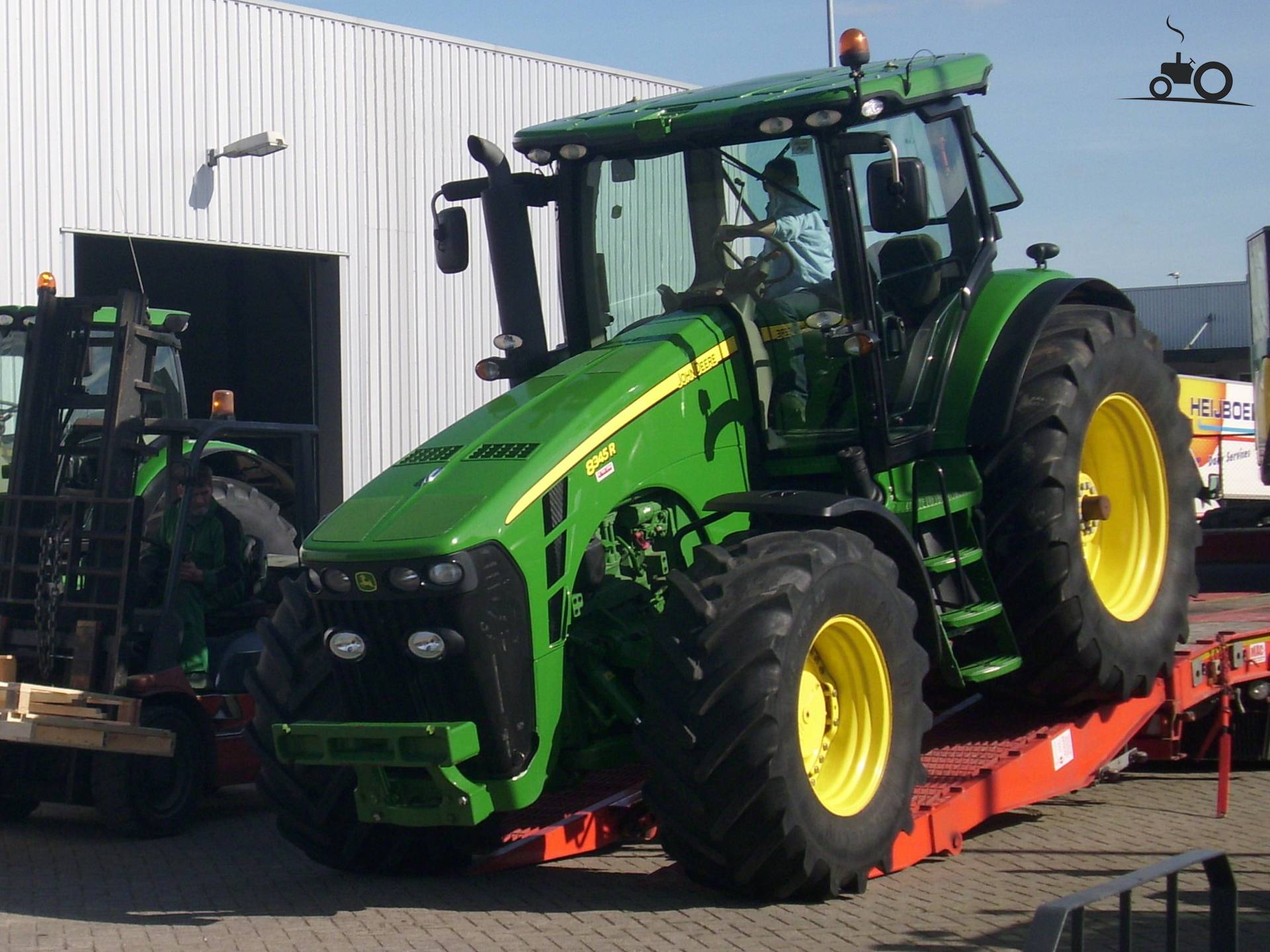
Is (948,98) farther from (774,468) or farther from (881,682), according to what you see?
(881,682)

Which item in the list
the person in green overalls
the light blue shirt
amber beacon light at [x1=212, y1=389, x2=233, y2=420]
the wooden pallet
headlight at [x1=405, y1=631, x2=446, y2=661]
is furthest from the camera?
amber beacon light at [x1=212, y1=389, x2=233, y2=420]

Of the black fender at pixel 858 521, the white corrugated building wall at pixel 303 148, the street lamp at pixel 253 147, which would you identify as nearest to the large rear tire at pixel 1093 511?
the black fender at pixel 858 521

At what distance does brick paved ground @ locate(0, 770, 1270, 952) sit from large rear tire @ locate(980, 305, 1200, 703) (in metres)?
0.81

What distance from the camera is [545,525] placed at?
231 inches

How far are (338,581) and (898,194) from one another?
99.3 inches

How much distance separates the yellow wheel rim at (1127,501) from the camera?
25.2 feet

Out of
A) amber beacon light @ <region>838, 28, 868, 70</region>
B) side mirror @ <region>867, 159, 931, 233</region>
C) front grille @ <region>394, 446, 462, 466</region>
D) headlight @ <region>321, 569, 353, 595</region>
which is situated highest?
amber beacon light @ <region>838, 28, 868, 70</region>

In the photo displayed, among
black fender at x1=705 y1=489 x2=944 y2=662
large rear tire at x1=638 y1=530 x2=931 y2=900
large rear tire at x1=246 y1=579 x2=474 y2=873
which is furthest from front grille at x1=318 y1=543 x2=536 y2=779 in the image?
black fender at x1=705 y1=489 x2=944 y2=662

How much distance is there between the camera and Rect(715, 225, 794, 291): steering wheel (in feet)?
22.5

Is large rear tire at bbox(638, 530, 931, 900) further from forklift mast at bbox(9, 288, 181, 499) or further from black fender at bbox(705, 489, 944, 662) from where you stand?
forklift mast at bbox(9, 288, 181, 499)

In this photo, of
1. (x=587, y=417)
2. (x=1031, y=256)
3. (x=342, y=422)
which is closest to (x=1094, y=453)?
(x=1031, y=256)

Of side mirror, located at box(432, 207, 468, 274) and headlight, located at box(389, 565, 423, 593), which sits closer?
headlight, located at box(389, 565, 423, 593)

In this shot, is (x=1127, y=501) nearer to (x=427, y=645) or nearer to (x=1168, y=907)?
(x=427, y=645)

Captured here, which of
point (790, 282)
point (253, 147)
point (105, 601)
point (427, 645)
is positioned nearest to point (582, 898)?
point (427, 645)
